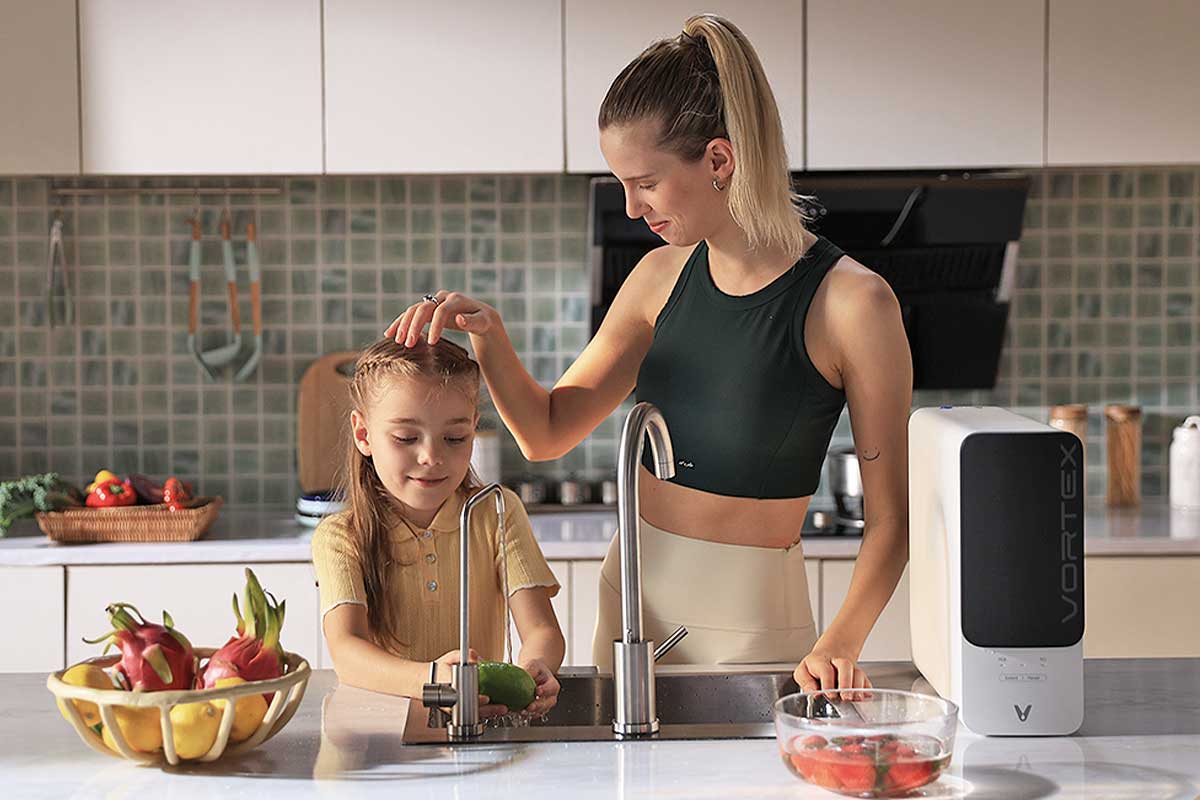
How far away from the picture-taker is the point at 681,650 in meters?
1.84

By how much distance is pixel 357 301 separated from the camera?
328 cm

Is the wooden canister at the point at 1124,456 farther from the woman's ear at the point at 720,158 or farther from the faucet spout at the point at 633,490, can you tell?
the faucet spout at the point at 633,490

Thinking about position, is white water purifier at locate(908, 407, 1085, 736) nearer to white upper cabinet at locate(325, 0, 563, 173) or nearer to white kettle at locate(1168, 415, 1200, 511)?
white upper cabinet at locate(325, 0, 563, 173)

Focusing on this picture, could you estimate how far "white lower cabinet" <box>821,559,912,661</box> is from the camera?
9.18 feet

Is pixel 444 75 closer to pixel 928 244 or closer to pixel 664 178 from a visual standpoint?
pixel 928 244

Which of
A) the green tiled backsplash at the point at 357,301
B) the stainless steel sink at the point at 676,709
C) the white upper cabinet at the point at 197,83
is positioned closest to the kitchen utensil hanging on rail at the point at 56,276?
the green tiled backsplash at the point at 357,301

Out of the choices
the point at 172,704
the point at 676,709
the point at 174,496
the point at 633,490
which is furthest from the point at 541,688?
the point at 174,496

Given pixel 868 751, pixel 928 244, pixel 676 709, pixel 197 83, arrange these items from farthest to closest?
pixel 928 244 → pixel 197 83 → pixel 676 709 → pixel 868 751

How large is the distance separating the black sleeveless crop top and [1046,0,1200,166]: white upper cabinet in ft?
4.36

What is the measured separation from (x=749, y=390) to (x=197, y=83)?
1.61m

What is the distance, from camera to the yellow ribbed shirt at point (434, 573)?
1681mm

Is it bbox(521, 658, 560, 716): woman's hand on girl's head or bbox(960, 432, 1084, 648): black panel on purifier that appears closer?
bbox(960, 432, 1084, 648): black panel on purifier

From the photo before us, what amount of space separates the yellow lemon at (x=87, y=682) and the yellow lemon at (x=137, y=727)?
0.9 inches

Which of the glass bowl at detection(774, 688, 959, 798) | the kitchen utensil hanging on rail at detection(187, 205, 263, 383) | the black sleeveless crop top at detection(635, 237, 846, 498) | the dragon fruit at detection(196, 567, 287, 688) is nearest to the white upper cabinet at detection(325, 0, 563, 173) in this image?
the kitchen utensil hanging on rail at detection(187, 205, 263, 383)
